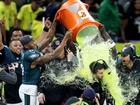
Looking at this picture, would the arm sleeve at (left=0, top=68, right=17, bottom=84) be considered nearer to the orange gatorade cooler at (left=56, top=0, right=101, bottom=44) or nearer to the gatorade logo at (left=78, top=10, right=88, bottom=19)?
the orange gatorade cooler at (left=56, top=0, right=101, bottom=44)

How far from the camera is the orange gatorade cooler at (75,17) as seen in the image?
13.4 metres

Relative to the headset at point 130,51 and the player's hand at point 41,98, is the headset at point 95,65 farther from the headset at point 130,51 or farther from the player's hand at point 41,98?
the player's hand at point 41,98

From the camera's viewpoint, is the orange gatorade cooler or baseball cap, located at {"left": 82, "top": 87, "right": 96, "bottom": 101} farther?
the orange gatorade cooler

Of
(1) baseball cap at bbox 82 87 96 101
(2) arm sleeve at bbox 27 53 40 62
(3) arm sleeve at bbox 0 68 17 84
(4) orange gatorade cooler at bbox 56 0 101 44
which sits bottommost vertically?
(1) baseball cap at bbox 82 87 96 101

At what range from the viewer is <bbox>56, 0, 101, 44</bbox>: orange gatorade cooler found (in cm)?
1335

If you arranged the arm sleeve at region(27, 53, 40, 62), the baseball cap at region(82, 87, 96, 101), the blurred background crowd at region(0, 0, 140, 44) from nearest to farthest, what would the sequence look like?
the baseball cap at region(82, 87, 96, 101), the arm sleeve at region(27, 53, 40, 62), the blurred background crowd at region(0, 0, 140, 44)

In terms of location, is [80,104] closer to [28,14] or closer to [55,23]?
[55,23]

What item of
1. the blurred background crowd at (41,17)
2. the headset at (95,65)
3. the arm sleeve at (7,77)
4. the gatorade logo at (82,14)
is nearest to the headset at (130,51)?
the headset at (95,65)

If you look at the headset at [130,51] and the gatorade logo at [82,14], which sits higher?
the gatorade logo at [82,14]

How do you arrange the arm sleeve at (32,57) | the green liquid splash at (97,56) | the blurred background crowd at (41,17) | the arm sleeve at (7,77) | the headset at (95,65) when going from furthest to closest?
1. the blurred background crowd at (41,17)
2. the green liquid splash at (97,56)
3. the headset at (95,65)
4. the arm sleeve at (32,57)
5. the arm sleeve at (7,77)

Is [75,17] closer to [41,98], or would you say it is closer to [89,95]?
[41,98]

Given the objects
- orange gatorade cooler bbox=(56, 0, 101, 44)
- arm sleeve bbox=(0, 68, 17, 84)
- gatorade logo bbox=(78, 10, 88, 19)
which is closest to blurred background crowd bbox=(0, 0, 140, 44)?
orange gatorade cooler bbox=(56, 0, 101, 44)

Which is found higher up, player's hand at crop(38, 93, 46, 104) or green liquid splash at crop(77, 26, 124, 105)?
green liquid splash at crop(77, 26, 124, 105)

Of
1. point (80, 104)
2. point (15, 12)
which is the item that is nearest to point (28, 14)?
point (15, 12)
